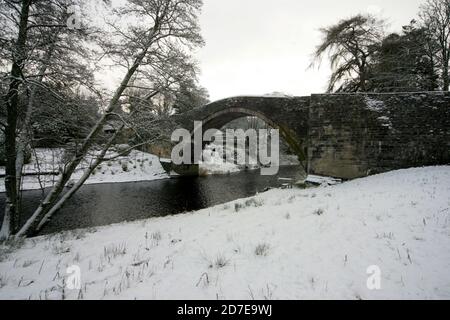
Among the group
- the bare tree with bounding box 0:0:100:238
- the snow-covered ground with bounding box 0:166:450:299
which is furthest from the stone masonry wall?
the bare tree with bounding box 0:0:100:238

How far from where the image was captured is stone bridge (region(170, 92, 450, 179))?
337 inches

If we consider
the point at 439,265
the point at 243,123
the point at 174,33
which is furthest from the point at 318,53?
the point at 243,123

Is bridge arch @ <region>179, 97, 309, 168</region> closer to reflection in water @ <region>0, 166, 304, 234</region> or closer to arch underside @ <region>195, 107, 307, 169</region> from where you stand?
arch underside @ <region>195, 107, 307, 169</region>

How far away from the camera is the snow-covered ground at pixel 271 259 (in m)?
2.46

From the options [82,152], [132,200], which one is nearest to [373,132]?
[82,152]

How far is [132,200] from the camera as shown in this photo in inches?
541

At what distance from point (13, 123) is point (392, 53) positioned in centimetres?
2031

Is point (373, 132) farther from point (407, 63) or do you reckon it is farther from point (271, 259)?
point (407, 63)

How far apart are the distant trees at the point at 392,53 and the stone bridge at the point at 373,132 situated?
268 inches

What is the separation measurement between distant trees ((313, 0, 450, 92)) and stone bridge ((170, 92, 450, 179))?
6.80 m

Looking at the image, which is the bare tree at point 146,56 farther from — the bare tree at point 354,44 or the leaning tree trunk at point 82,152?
the bare tree at point 354,44

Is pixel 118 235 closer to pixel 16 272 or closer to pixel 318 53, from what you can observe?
pixel 16 272

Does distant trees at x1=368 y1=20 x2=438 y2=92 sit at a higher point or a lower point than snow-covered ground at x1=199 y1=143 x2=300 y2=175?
higher
